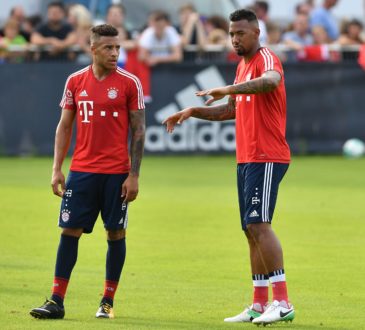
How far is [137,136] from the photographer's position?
967 cm

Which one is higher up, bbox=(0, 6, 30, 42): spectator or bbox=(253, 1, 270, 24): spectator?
bbox=(253, 1, 270, 24): spectator

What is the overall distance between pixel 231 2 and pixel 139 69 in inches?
195

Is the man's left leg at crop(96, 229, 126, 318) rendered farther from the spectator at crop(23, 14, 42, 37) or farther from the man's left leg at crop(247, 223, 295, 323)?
the spectator at crop(23, 14, 42, 37)

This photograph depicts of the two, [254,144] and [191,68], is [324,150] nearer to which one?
[191,68]

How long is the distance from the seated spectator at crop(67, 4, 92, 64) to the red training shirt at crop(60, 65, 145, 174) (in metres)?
14.9

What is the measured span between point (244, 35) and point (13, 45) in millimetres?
16076

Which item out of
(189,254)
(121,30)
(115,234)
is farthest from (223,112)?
(121,30)

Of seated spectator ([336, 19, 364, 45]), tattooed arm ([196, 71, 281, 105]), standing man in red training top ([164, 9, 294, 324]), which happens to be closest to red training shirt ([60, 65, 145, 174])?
standing man in red training top ([164, 9, 294, 324])

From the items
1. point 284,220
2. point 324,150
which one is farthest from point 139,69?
point 284,220

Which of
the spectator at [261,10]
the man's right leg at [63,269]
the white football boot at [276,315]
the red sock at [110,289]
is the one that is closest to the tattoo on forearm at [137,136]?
the man's right leg at [63,269]

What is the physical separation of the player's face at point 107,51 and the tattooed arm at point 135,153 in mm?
421

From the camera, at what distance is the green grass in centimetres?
968

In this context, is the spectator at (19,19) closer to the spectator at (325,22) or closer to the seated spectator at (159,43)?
the seated spectator at (159,43)

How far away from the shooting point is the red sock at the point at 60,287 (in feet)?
31.2
